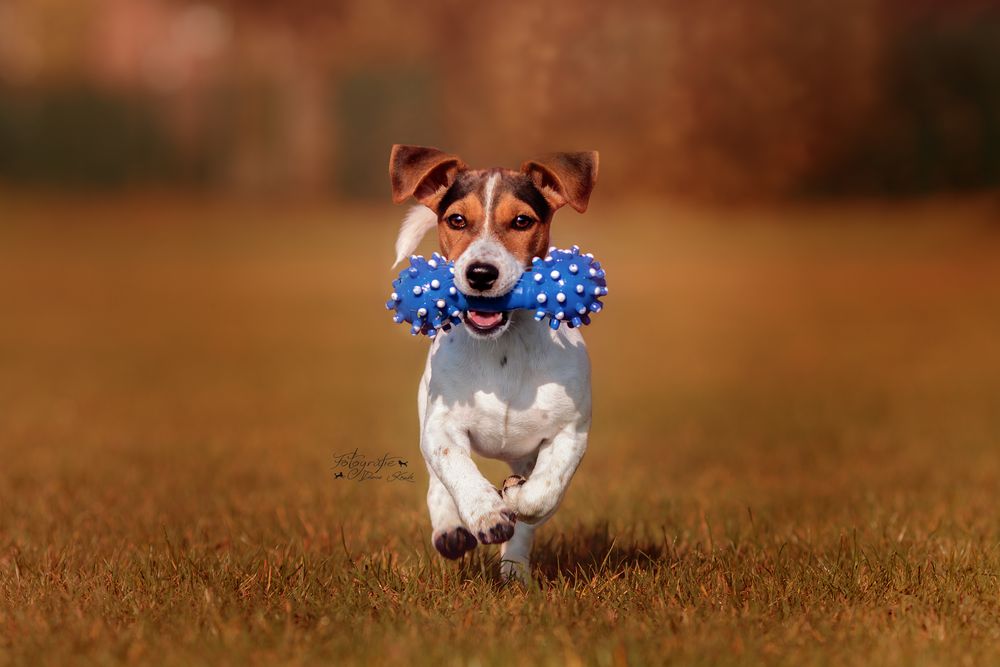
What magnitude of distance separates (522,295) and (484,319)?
184 millimetres

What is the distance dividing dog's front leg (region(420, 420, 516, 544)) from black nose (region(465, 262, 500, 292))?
0.65m

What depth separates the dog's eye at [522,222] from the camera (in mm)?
5008

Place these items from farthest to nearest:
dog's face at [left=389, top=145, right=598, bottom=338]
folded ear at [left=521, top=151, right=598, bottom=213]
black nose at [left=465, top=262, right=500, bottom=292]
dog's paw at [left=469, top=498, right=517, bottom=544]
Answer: folded ear at [left=521, top=151, right=598, bottom=213] < dog's face at [left=389, top=145, right=598, bottom=338] < black nose at [left=465, top=262, right=500, bottom=292] < dog's paw at [left=469, top=498, right=517, bottom=544]

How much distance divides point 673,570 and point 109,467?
→ 5.11 m

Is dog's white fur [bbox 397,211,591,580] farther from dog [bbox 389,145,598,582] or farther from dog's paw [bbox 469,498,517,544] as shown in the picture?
dog's paw [bbox 469,498,517,544]

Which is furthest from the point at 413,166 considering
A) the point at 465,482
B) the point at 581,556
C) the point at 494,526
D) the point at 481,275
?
the point at 581,556

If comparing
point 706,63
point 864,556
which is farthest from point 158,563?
point 706,63

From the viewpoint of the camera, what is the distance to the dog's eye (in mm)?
5008

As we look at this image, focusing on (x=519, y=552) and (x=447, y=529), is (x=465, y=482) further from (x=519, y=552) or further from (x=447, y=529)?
(x=519, y=552)

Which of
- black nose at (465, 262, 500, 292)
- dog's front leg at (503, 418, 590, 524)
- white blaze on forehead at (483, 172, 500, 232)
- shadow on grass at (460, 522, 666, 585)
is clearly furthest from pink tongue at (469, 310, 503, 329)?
shadow on grass at (460, 522, 666, 585)

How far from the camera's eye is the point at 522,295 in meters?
4.70

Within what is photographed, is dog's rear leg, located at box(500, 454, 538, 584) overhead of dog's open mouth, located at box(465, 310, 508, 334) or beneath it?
beneath

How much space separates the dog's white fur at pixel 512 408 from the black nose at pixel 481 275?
128 millimetres

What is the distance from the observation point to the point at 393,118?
73.5ft
